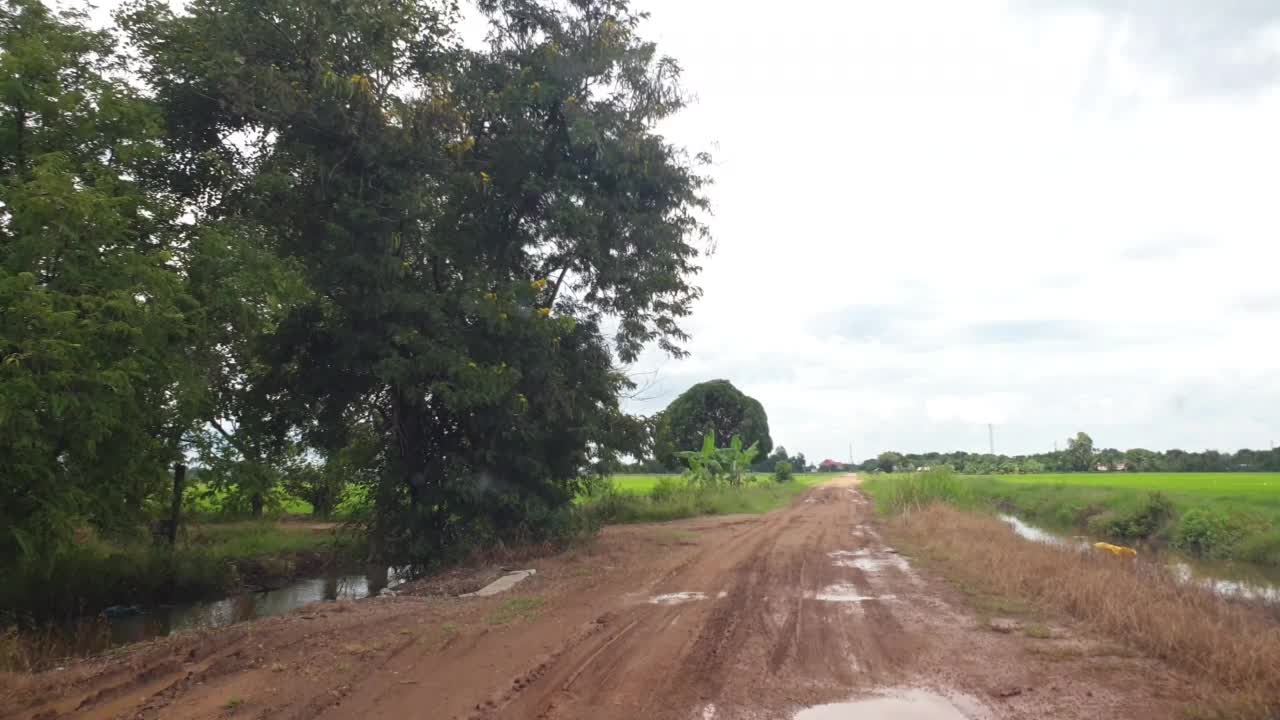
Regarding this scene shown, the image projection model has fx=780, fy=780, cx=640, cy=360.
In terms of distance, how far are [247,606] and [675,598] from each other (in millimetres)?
7962

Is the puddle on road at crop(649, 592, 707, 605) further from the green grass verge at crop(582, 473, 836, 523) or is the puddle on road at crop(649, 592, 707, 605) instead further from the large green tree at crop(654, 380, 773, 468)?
the large green tree at crop(654, 380, 773, 468)

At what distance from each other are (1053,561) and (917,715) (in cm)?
674

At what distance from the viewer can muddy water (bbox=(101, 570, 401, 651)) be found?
442 inches

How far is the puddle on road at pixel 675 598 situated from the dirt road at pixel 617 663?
0.06 m

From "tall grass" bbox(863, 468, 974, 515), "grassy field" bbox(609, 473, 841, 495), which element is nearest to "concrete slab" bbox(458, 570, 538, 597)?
"grassy field" bbox(609, 473, 841, 495)

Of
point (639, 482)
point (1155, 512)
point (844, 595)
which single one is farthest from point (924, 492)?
point (639, 482)

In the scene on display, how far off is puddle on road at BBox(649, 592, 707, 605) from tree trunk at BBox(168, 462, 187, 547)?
6.76 m

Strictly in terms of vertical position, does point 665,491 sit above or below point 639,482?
below

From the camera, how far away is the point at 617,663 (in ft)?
20.7

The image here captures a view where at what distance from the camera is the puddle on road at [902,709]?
5.06 meters

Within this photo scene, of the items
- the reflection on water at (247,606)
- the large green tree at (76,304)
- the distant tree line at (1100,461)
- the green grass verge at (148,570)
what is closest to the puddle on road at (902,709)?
the large green tree at (76,304)

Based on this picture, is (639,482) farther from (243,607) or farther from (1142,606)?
(1142,606)

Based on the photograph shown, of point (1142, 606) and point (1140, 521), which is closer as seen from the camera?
point (1142, 606)

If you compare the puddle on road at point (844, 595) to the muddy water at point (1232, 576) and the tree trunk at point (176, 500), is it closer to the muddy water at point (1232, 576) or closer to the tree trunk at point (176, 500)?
the muddy water at point (1232, 576)
